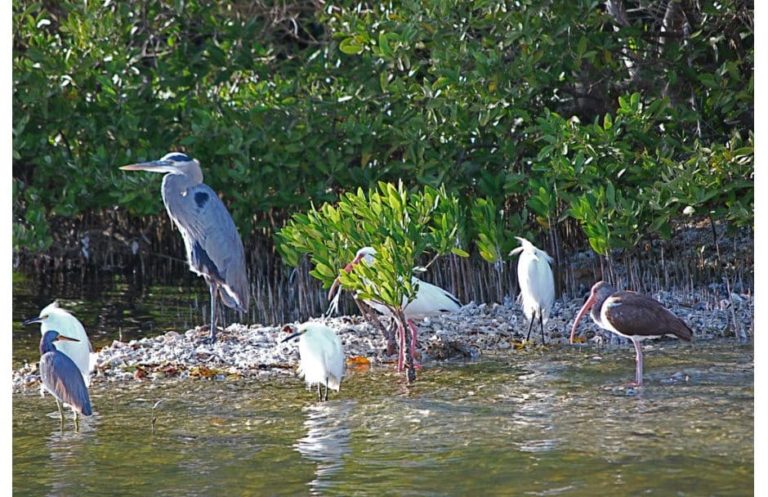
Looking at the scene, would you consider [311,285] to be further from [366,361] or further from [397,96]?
[366,361]

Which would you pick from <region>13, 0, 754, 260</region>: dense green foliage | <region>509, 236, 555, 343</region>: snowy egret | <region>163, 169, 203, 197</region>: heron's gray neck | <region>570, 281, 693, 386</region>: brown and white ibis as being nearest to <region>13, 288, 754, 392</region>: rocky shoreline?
<region>509, 236, 555, 343</region>: snowy egret

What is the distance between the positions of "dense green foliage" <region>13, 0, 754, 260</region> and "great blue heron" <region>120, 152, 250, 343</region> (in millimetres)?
1040

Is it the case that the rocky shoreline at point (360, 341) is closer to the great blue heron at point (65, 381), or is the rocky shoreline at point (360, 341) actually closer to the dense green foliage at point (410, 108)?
the dense green foliage at point (410, 108)

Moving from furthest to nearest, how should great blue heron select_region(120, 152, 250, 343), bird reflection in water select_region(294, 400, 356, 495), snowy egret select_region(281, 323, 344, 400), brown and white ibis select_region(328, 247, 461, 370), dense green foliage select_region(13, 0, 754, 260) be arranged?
1. great blue heron select_region(120, 152, 250, 343)
2. dense green foliage select_region(13, 0, 754, 260)
3. brown and white ibis select_region(328, 247, 461, 370)
4. snowy egret select_region(281, 323, 344, 400)
5. bird reflection in water select_region(294, 400, 356, 495)

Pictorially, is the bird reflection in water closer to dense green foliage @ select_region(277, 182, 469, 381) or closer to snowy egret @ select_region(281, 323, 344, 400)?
snowy egret @ select_region(281, 323, 344, 400)

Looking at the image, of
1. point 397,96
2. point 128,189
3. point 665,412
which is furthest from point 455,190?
point 665,412

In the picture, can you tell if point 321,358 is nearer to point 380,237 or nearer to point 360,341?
point 380,237

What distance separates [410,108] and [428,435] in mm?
4622

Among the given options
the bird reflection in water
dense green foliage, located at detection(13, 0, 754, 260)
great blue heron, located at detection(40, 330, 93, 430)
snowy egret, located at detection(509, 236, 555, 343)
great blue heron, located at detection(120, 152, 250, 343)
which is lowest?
the bird reflection in water

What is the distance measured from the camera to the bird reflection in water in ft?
19.3

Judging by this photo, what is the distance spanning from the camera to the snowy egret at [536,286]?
895cm

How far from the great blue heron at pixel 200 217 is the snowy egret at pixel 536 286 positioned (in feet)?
7.55

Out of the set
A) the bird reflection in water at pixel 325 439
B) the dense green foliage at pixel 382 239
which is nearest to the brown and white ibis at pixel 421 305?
the dense green foliage at pixel 382 239

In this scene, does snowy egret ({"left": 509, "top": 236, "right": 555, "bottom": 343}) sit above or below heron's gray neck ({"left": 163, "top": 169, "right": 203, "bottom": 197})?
below
